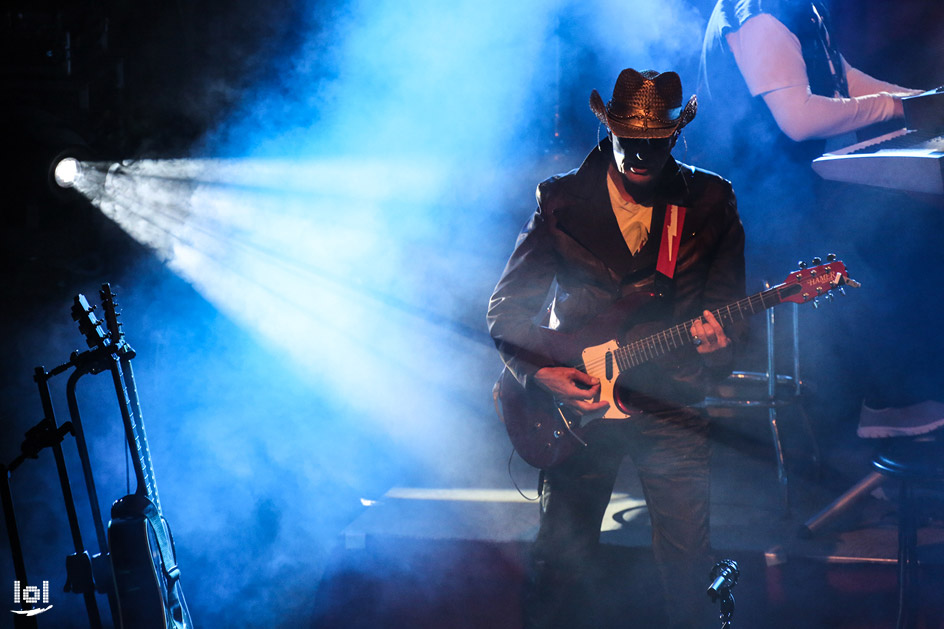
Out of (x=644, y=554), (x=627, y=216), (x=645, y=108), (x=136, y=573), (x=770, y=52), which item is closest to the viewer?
(x=645, y=108)

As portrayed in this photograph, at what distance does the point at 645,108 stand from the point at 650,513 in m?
1.31

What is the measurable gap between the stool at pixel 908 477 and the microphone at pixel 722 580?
1.17 metres

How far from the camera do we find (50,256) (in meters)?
3.48

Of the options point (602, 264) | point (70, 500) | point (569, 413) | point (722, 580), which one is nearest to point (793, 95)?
point (602, 264)

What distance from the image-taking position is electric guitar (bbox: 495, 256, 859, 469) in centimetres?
230

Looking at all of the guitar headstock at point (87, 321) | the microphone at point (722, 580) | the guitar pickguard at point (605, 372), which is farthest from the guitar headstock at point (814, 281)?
the guitar headstock at point (87, 321)

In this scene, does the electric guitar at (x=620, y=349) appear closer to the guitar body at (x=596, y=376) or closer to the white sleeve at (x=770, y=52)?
the guitar body at (x=596, y=376)

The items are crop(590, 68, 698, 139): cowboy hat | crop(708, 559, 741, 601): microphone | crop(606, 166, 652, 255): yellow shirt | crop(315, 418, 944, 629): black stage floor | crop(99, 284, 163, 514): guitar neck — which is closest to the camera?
crop(708, 559, 741, 601): microphone

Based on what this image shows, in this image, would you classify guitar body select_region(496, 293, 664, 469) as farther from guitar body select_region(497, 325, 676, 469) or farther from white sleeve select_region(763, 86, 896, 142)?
white sleeve select_region(763, 86, 896, 142)

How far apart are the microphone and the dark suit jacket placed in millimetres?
794

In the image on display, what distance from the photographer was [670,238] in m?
2.31

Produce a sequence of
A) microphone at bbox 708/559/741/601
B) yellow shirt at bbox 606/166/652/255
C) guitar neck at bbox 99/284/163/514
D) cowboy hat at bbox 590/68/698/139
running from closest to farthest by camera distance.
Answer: microphone at bbox 708/559/741/601 → cowboy hat at bbox 590/68/698/139 → yellow shirt at bbox 606/166/652/255 → guitar neck at bbox 99/284/163/514

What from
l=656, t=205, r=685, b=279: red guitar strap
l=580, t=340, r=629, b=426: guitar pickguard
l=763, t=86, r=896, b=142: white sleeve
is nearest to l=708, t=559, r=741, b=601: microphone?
l=580, t=340, r=629, b=426: guitar pickguard

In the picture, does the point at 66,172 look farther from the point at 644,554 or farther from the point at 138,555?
the point at 644,554
